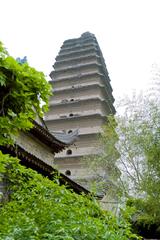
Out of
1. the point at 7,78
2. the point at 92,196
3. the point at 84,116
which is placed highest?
the point at 84,116

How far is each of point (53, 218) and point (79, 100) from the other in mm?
21333

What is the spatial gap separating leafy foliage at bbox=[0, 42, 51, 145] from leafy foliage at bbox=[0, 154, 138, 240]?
41cm

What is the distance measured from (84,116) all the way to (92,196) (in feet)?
62.4

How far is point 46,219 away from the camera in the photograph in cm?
327

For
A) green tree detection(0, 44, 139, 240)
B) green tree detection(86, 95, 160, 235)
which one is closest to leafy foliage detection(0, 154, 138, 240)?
green tree detection(0, 44, 139, 240)

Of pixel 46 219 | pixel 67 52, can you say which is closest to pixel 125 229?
pixel 46 219

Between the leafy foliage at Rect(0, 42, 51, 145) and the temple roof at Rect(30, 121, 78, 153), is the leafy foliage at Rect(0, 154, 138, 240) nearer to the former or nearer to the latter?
the leafy foliage at Rect(0, 42, 51, 145)

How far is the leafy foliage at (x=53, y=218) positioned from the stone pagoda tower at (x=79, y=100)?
1637cm

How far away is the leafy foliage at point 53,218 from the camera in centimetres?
280

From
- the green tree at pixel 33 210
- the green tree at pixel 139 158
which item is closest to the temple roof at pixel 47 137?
the green tree at pixel 139 158

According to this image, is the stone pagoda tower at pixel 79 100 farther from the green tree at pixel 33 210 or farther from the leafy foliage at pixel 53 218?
the green tree at pixel 33 210

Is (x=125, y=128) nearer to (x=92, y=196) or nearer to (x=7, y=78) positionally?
(x=92, y=196)

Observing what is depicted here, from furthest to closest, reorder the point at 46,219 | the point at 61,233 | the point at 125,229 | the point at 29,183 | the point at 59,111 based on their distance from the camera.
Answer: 1. the point at 59,111
2. the point at 29,183
3. the point at 125,229
4. the point at 46,219
5. the point at 61,233

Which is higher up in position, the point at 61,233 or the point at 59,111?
the point at 59,111
